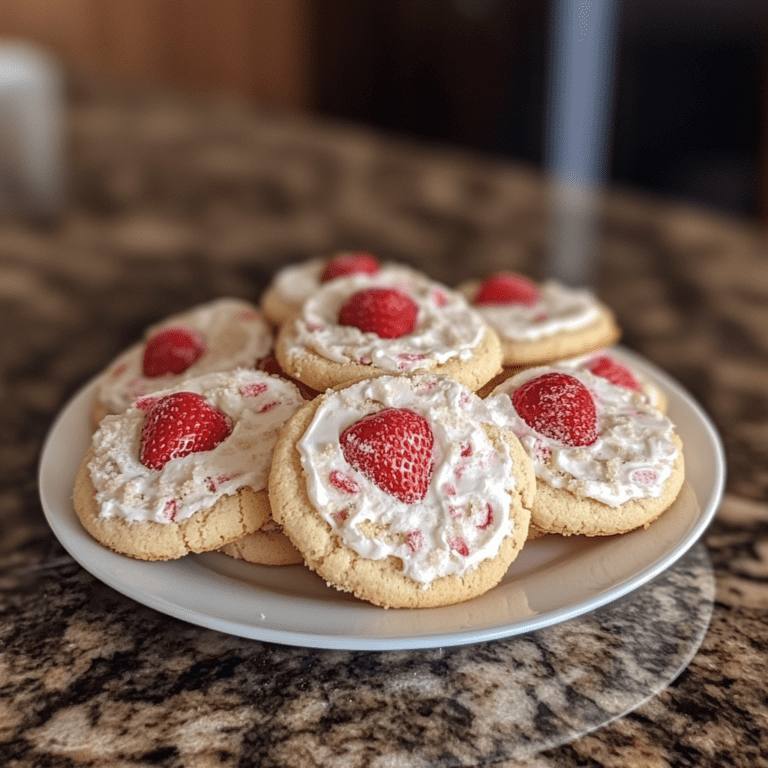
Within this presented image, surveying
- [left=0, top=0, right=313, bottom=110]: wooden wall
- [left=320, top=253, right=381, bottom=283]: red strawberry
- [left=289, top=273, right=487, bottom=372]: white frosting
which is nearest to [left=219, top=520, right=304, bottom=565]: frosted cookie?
[left=289, top=273, right=487, bottom=372]: white frosting

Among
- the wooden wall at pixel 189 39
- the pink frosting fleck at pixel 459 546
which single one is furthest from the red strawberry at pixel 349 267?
the wooden wall at pixel 189 39

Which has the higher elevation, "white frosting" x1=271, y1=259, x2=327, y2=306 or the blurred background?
the blurred background

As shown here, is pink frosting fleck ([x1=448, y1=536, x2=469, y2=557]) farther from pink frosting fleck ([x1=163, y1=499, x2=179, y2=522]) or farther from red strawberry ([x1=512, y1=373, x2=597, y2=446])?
pink frosting fleck ([x1=163, y1=499, x2=179, y2=522])

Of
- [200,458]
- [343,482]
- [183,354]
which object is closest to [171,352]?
[183,354]

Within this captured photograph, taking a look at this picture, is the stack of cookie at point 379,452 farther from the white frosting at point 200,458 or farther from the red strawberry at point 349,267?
the red strawberry at point 349,267

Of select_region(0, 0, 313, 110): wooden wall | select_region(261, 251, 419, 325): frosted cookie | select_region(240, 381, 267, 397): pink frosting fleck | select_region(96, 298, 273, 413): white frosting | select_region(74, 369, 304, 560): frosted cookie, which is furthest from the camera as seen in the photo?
select_region(0, 0, 313, 110): wooden wall

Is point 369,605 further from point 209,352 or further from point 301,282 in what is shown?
point 301,282
